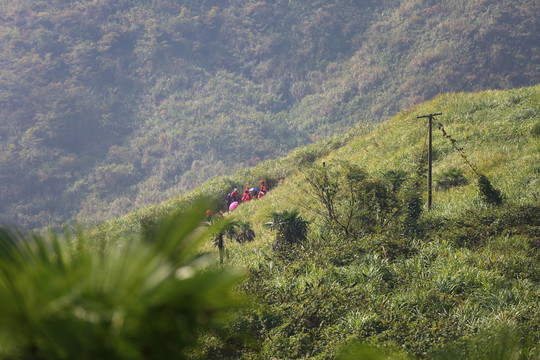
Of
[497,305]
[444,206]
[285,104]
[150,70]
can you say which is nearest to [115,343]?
[497,305]

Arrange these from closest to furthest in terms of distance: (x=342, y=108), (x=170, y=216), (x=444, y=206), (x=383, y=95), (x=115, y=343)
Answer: (x=115, y=343), (x=170, y=216), (x=444, y=206), (x=383, y=95), (x=342, y=108)

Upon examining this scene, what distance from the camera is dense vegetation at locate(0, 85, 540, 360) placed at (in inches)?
22.9

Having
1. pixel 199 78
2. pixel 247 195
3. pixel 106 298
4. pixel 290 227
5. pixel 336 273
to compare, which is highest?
pixel 106 298

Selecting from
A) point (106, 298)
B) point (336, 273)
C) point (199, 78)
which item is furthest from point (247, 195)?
point (199, 78)

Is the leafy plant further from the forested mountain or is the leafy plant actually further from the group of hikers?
the forested mountain

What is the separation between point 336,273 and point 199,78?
169705mm

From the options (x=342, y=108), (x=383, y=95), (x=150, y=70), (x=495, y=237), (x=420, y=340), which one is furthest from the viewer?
(x=150, y=70)

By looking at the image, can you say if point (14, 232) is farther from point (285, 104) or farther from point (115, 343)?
point (285, 104)

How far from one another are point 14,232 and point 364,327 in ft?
21.4

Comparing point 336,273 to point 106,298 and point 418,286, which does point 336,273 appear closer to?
point 418,286

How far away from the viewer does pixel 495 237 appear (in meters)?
10.2

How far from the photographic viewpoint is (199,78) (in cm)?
16938

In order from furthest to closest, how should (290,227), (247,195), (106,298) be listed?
Result: (247,195) → (290,227) → (106,298)

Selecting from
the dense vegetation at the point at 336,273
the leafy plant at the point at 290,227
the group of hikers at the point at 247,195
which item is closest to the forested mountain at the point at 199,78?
the group of hikers at the point at 247,195
